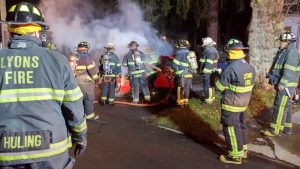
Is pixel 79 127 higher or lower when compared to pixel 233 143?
higher

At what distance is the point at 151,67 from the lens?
1158 centimetres

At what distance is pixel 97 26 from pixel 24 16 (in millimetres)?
12301

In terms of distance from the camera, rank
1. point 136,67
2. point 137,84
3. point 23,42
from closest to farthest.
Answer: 1. point 23,42
2. point 136,67
3. point 137,84

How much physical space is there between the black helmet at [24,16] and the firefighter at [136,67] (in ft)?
24.1

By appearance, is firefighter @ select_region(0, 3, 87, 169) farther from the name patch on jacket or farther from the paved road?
the paved road

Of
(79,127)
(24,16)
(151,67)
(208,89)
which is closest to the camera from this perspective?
(24,16)

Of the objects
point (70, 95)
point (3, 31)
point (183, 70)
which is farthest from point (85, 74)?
point (3, 31)

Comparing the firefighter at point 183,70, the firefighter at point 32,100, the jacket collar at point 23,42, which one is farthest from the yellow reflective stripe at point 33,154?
the firefighter at point 183,70

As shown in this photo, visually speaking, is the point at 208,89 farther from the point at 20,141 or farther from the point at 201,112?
the point at 20,141

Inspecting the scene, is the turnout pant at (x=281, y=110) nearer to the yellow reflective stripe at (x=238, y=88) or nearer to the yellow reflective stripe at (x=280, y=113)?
the yellow reflective stripe at (x=280, y=113)

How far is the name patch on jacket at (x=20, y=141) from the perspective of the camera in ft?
8.84

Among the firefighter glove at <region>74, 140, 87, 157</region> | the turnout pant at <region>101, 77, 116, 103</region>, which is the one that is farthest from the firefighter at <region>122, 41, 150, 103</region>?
the firefighter glove at <region>74, 140, 87, 157</region>

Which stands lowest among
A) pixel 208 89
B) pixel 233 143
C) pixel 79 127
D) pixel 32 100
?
pixel 233 143

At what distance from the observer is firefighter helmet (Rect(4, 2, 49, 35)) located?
2.92 meters
